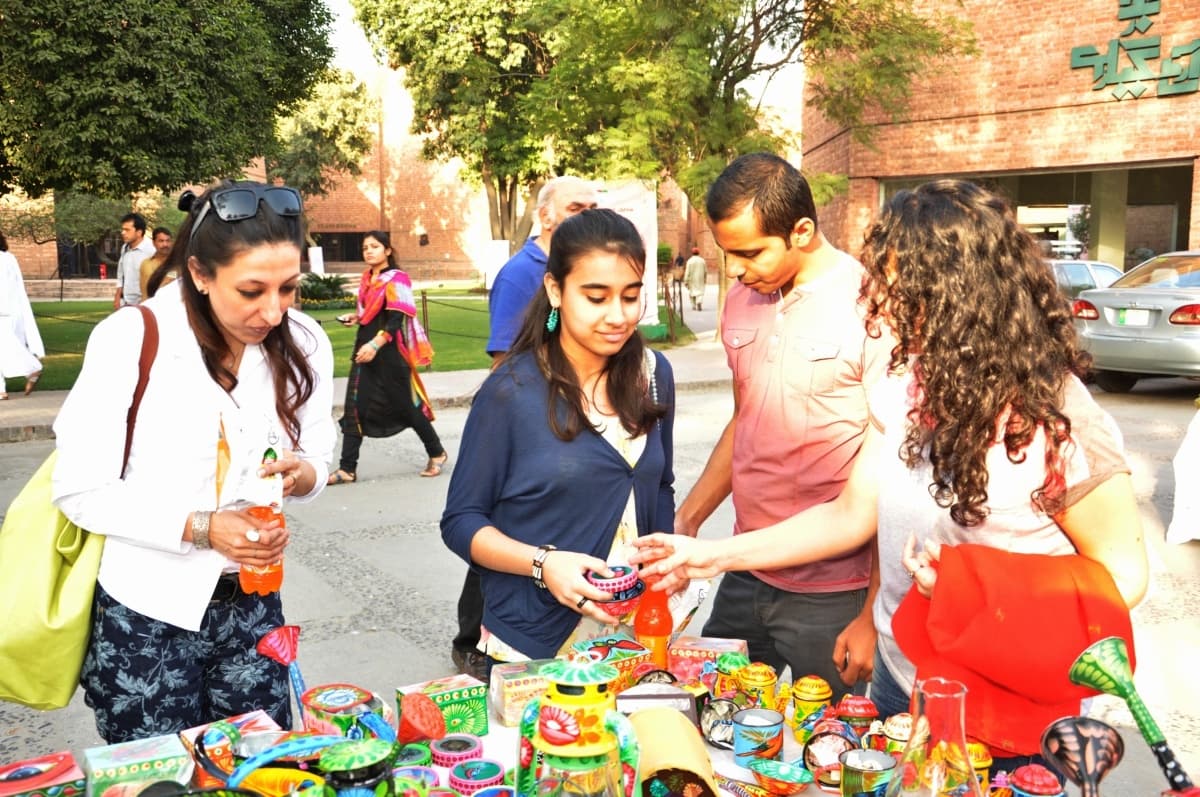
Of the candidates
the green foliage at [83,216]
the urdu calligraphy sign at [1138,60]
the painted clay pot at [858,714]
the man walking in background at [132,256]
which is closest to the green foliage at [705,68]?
the urdu calligraphy sign at [1138,60]

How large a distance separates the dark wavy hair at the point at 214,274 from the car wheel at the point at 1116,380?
39.7 feet

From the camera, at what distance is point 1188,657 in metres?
4.77

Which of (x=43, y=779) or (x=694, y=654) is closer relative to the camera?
(x=43, y=779)

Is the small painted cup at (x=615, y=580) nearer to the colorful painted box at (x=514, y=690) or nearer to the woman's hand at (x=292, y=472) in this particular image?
the colorful painted box at (x=514, y=690)

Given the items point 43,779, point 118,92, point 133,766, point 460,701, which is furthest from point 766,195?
point 118,92

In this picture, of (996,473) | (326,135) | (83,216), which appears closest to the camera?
(996,473)

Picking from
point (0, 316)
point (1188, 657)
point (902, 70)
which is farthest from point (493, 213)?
point (1188, 657)

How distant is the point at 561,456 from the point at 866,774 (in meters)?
1.00

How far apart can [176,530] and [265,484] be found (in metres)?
0.21

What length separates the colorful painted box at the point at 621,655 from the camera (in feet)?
7.07

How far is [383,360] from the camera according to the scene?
812cm

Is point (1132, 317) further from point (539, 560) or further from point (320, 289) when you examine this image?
point (320, 289)

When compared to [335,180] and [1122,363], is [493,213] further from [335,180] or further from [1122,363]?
[1122,363]

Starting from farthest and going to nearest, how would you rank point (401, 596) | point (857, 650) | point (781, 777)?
point (401, 596), point (857, 650), point (781, 777)
